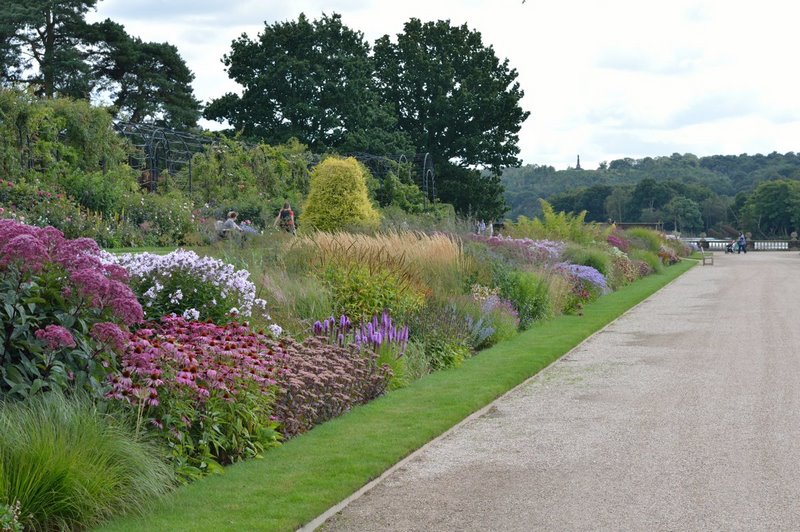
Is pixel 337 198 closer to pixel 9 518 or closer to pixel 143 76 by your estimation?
pixel 9 518

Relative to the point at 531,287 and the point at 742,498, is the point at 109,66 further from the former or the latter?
the point at 742,498

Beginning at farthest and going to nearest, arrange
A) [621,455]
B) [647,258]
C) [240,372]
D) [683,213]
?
[683,213] → [647,258] → [621,455] → [240,372]

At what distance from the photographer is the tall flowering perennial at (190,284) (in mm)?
9227

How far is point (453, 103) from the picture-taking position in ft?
180

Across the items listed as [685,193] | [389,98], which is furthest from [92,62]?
[685,193]

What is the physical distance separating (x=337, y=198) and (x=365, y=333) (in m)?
12.1

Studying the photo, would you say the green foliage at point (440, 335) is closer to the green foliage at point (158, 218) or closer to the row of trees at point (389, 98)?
the green foliage at point (158, 218)

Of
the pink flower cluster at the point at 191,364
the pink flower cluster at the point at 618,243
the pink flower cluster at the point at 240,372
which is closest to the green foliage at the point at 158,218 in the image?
the pink flower cluster at the point at 240,372

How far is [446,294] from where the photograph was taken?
14672 mm

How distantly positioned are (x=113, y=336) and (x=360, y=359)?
3825 millimetres

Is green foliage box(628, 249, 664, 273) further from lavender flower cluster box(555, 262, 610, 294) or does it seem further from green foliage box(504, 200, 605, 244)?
lavender flower cluster box(555, 262, 610, 294)

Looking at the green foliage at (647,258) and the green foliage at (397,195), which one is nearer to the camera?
the green foliage at (647,258)

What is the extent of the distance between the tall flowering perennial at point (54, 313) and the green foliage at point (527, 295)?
439 inches

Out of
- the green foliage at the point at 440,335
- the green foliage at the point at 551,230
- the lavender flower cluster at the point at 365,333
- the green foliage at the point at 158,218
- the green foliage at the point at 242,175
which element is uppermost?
the green foliage at the point at 242,175
